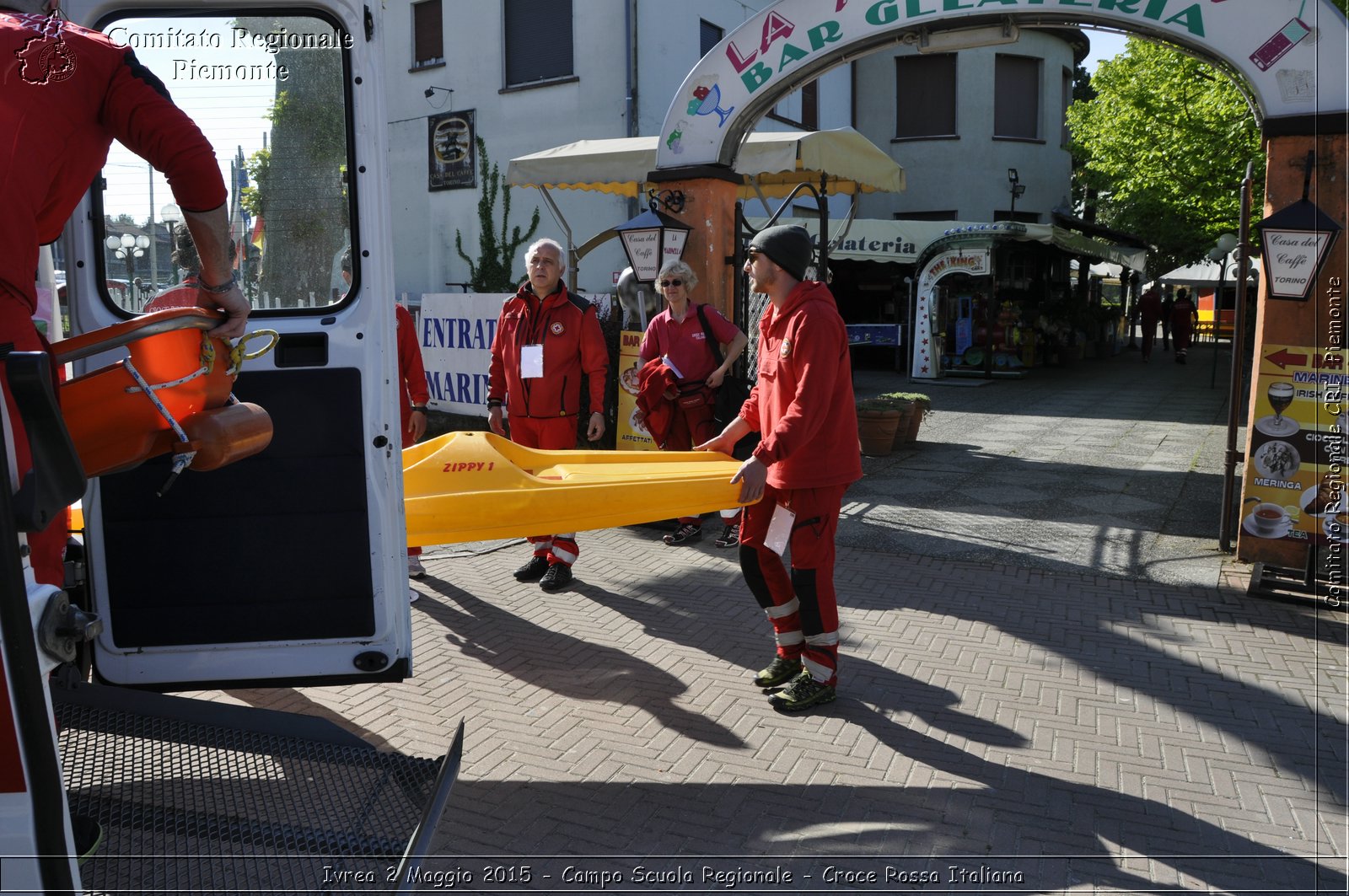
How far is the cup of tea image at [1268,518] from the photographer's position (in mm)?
6488

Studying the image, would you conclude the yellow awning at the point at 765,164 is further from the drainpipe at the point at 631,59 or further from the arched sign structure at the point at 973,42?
the drainpipe at the point at 631,59

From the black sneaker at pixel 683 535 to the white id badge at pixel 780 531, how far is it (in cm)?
341

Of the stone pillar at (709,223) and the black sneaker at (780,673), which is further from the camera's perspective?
the stone pillar at (709,223)

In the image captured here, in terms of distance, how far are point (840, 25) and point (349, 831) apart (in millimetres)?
6913

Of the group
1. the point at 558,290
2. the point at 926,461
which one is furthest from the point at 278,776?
the point at 926,461

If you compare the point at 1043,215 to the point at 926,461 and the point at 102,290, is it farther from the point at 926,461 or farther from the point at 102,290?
the point at 102,290

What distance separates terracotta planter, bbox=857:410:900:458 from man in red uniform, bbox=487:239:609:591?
5.00 meters

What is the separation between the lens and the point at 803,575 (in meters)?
4.50

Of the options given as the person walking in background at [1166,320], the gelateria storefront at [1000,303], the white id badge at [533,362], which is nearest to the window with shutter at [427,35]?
the gelateria storefront at [1000,303]

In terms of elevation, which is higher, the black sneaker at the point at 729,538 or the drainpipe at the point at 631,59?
the drainpipe at the point at 631,59

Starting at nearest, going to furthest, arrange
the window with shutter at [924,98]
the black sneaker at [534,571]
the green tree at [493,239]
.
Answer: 1. the black sneaker at [534,571]
2. the green tree at [493,239]
3. the window with shutter at [924,98]

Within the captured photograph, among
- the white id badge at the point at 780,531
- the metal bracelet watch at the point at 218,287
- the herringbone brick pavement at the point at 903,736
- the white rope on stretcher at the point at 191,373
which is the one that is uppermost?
the metal bracelet watch at the point at 218,287

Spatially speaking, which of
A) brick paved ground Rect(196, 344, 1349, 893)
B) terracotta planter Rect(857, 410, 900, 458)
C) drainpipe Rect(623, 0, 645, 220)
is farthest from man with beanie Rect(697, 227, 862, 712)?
drainpipe Rect(623, 0, 645, 220)

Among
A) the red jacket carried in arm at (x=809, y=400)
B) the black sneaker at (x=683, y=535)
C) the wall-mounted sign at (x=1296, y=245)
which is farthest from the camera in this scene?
the black sneaker at (x=683, y=535)
